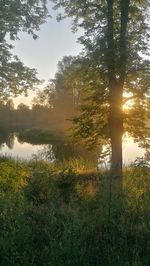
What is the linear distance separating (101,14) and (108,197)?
40.9 ft

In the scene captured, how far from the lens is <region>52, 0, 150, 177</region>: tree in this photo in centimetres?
1745

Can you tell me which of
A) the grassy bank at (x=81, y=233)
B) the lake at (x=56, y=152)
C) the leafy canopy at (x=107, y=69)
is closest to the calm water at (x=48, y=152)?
the lake at (x=56, y=152)

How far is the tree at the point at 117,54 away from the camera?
17.5m

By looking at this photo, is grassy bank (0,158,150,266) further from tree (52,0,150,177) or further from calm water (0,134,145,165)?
calm water (0,134,145,165)

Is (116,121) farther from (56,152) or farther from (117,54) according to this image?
(56,152)

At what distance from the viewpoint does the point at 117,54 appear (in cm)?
1733

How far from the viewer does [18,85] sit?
26328mm

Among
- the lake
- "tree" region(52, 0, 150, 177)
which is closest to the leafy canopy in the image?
"tree" region(52, 0, 150, 177)

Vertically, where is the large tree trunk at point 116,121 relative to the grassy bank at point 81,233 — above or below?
above

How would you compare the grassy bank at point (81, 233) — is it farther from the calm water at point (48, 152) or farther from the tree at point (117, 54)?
the calm water at point (48, 152)

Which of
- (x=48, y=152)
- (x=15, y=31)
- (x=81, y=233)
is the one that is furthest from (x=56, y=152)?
(x=81, y=233)

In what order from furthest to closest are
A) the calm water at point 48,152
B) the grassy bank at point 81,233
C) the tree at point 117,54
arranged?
the calm water at point 48,152
the tree at point 117,54
the grassy bank at point 81,233

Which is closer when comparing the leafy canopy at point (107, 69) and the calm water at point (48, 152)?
the leafy canopy at point (107, 69)

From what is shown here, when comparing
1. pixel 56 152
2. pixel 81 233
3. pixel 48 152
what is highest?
pixel 56 152
